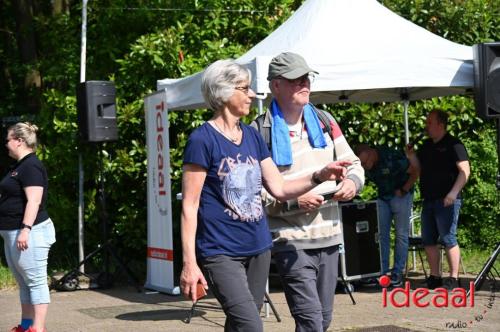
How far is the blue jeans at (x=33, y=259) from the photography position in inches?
280

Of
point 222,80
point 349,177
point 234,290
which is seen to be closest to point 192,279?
point 234,290

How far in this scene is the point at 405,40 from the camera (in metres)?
9.04

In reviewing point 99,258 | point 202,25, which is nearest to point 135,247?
point 99,258

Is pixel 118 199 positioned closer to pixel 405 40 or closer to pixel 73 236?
pixel 73 236

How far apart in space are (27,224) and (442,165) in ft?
Result: 14.2

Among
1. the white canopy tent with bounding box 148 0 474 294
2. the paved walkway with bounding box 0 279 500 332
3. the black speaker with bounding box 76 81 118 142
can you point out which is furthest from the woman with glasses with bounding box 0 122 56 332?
the black speaker with bounding box 76 81 118 142

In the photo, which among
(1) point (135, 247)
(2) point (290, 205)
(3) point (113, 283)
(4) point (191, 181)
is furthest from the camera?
(1) point (135, 247)

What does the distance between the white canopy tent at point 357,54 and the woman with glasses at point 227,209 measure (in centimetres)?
348

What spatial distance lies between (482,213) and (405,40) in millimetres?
4556

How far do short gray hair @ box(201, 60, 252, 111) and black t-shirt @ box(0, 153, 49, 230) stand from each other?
3.11 metres

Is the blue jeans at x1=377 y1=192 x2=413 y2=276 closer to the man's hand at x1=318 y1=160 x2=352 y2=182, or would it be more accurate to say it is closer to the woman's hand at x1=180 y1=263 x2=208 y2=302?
the man's hand at x1=318 y1=160 x2=352 y2=182

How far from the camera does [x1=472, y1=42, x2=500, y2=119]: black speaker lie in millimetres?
8312

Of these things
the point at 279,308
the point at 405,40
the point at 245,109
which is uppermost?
the point at 405,40

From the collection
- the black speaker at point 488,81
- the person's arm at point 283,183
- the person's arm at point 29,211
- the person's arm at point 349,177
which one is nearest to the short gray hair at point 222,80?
the person's arm at point 283,183
